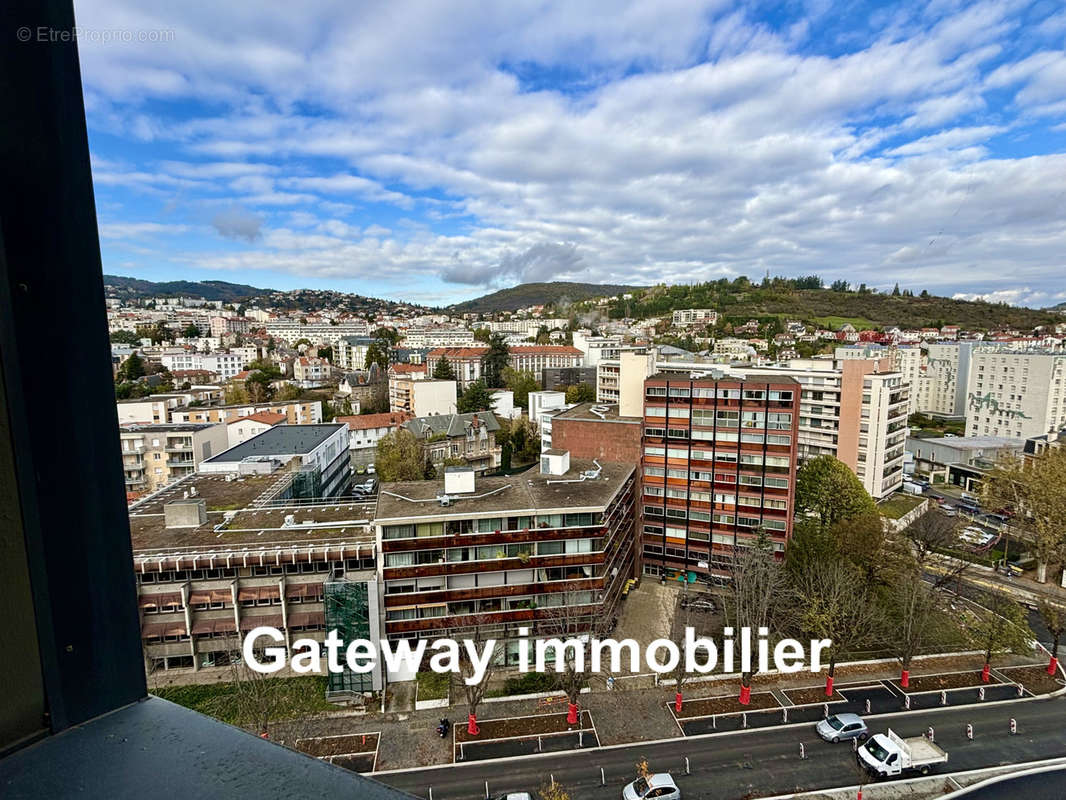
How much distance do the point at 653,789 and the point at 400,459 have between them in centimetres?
2718

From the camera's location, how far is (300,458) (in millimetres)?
30766

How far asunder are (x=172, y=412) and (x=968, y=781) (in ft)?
166

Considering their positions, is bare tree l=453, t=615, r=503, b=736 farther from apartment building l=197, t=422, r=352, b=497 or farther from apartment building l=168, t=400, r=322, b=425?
apartment building l=168, t=400, r=322, b=425

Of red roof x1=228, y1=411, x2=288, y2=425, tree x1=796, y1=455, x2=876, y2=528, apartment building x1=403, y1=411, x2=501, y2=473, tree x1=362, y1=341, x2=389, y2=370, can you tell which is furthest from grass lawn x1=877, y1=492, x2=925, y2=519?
tree x1=362, y1=341, x2=389, y2=370

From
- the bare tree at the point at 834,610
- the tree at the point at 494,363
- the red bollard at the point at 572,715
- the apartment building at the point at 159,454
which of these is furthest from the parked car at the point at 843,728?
the tree at the point at 494,363

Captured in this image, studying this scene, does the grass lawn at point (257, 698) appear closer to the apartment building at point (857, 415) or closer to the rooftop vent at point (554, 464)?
the rooftop vent at point (554, 464)

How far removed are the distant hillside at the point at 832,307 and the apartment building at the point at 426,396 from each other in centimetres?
7586

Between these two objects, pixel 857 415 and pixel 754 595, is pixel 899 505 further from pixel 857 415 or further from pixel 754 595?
pixel 754 595

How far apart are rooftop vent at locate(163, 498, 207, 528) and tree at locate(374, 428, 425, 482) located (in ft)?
50.0

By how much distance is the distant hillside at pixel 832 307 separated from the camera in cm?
11156

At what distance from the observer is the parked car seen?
54.2ft

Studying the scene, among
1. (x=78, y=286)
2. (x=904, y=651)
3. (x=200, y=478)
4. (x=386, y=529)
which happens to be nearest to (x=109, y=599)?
(x=78, y=286)

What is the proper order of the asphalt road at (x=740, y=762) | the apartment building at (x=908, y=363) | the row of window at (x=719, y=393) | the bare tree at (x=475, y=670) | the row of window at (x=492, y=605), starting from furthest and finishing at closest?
1. the apartment building at (x=908, y=363)
2. the row of window at (x=719, y=393)
3. the row of window at (x=492, y=605)
4. the bare tree at (x=475, y=670)
5. the asphalt road at (x=740, y=762)

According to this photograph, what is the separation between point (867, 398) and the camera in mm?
36906
